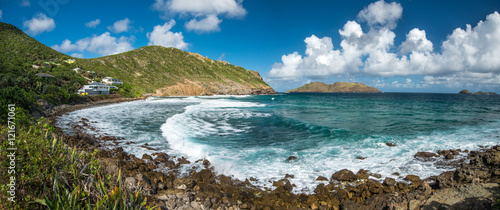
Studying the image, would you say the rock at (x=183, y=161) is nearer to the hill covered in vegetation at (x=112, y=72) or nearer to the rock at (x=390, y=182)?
the rock at (x=390, y=182)

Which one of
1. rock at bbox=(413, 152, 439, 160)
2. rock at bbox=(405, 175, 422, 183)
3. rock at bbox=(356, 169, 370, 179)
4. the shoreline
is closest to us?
the shoreline

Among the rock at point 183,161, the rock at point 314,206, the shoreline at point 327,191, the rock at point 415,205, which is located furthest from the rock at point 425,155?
the rock at point 183,161

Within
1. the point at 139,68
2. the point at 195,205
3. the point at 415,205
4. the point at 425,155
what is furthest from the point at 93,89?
the point at 415,205

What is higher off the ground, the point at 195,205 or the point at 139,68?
the point at 139,68

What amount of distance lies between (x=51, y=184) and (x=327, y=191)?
7036mm

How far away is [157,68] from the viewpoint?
9150 cm

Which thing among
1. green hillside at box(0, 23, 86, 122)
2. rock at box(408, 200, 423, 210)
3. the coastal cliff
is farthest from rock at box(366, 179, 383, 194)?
the coastal cliff

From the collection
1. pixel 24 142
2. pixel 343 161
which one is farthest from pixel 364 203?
pixel 24 142

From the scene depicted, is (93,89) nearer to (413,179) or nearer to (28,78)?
(28,78)

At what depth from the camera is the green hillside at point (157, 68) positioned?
7468 cm

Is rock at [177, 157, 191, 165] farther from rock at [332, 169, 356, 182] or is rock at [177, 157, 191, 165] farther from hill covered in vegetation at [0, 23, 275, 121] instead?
hill covered in vegetation at [0, 23, 275, 121]

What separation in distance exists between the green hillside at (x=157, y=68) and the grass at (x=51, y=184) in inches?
2787

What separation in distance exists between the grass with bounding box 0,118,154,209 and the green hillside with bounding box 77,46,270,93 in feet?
232

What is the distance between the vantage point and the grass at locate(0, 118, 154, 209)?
3.11 m
